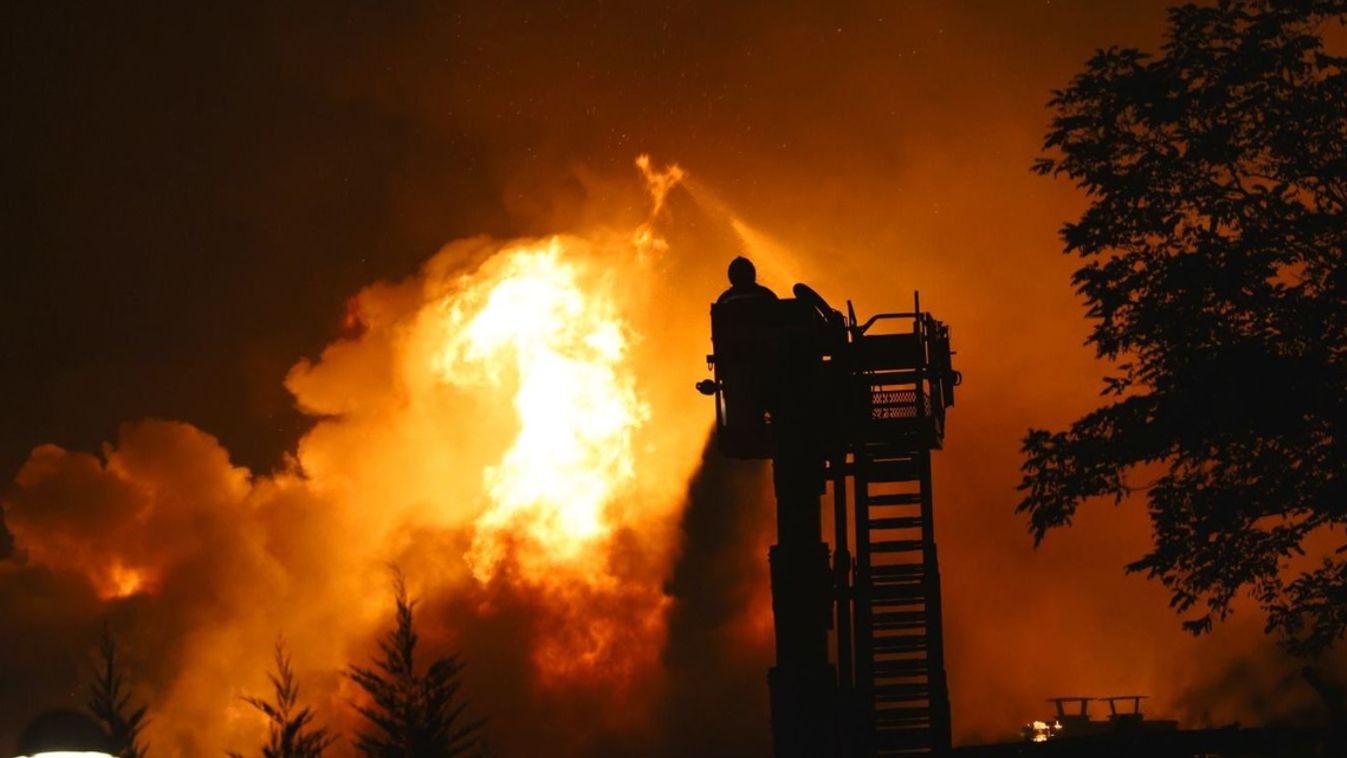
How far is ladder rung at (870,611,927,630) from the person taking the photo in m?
21.9

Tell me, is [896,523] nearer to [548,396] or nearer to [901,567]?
[901,567]

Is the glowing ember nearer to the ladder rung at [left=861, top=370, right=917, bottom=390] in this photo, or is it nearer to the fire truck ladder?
the fire truck ladder

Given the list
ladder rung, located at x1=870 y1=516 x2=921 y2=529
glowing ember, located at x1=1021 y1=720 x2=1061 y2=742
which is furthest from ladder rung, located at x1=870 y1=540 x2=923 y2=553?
glowing ember, located at x1=1021 y1=720 x2=1061 y2=742

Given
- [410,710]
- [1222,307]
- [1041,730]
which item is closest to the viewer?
[410,710]

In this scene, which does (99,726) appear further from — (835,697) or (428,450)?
(428,450)

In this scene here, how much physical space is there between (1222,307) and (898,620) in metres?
5.55

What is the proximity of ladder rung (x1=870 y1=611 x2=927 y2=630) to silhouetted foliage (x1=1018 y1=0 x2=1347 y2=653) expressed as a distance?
1.88m

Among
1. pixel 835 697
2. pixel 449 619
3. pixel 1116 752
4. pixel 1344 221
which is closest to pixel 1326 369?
pixel 1344 221

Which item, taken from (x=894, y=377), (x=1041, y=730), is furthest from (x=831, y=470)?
(x=1041, y=730)

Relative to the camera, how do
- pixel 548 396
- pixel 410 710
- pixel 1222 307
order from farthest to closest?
pixel 548 396, pixel 1222 307, pixel 410 710

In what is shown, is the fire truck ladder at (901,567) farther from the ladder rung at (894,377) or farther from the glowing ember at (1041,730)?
the glowing ember at (1041,730)

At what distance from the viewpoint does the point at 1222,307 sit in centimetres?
2145

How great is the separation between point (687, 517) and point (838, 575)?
128ft

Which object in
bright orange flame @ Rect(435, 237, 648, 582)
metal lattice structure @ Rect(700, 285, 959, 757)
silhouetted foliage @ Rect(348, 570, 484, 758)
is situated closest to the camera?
silhouetted foliage @ Rect(348, 570, 484, 758)
